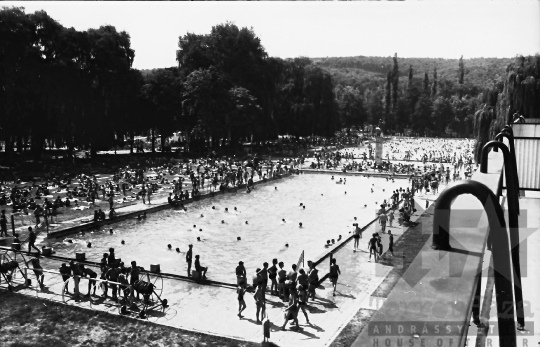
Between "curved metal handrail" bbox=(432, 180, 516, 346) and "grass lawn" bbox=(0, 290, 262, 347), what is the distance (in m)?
7.45

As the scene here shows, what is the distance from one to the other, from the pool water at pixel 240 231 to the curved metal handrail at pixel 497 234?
1150 centimetres

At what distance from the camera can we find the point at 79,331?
981 cm

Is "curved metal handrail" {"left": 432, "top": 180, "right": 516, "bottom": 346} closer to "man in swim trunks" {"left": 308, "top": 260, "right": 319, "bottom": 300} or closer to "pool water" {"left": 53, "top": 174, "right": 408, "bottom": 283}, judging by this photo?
"man in swim trunks" {"left": 308, "top": 260, "right": 319, "bottom": 300}

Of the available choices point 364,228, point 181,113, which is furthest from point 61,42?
point 364,228

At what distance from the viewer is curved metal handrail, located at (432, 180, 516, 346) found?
2.22m

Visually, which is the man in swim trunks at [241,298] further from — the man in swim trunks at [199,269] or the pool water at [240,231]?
the man in swim trunks at [199,269]

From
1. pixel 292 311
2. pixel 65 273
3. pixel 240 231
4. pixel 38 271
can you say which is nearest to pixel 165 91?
pixel 240 231

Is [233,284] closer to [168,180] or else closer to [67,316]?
[67,316]

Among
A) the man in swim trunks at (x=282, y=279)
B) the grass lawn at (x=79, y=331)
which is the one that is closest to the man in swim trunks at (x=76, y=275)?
the grass lawn at (x=79, y=331)

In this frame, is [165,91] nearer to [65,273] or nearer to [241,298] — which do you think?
[65,273]

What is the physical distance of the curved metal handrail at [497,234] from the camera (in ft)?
7.30

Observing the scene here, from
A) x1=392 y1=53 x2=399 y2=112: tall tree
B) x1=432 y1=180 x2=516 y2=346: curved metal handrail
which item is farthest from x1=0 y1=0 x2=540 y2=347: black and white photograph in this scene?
x1=392 y1=53 x2=399 y2=112: tall tree

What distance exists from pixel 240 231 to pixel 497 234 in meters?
18.3

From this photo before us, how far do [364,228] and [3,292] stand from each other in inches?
559
